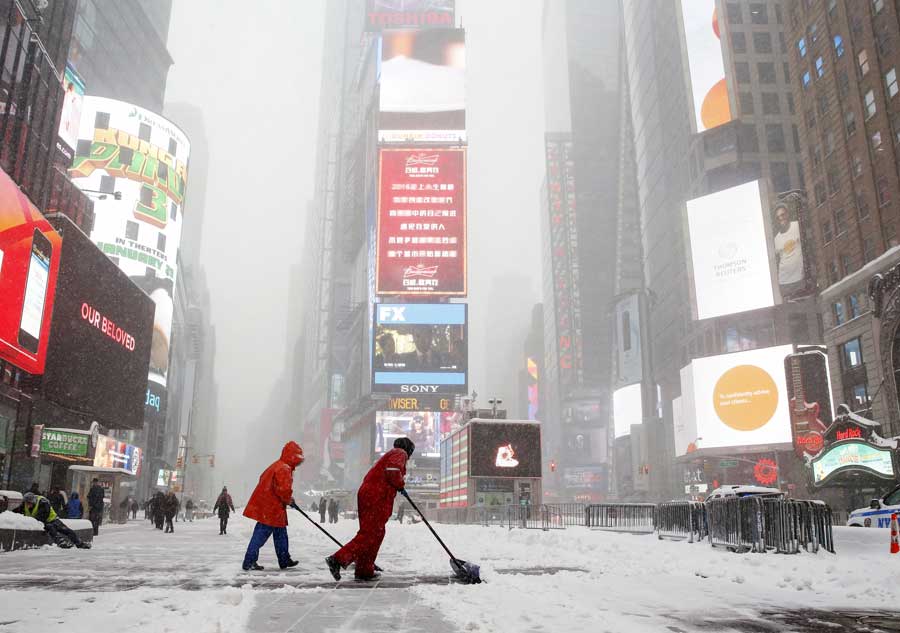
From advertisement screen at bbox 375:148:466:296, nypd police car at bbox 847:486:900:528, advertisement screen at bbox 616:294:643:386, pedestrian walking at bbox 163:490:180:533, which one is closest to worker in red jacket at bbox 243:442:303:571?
nypd police car at bbox 847:486:900:528

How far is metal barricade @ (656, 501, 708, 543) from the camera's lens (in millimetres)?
18000

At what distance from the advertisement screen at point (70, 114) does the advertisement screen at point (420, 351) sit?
150 ft

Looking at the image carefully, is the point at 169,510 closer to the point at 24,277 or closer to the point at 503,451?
the point at 24,277

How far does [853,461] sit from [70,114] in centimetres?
5021

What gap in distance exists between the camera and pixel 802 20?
185 feet

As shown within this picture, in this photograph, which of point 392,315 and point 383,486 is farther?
point 392,315

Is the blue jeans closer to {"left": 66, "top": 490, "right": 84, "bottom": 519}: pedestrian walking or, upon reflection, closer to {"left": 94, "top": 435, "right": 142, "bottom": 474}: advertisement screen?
{"left": 66, "top": 490, "right": 84, "bottom": 519}: pedestrian walking

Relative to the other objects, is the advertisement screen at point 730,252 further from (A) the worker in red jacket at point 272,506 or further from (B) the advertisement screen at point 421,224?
(A) the worker in red jacket at point 272,506

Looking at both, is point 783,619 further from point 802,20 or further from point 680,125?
point 680,125

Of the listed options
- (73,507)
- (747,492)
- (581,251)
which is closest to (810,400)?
(747,492)

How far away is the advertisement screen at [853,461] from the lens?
34438 mm

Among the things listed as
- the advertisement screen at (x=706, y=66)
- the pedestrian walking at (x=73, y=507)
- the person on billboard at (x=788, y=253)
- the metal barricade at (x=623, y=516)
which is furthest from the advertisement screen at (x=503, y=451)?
the advertisement screen at (x=706, y=66)

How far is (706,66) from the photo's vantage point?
82938 mm

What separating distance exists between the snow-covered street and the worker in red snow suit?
37cm
